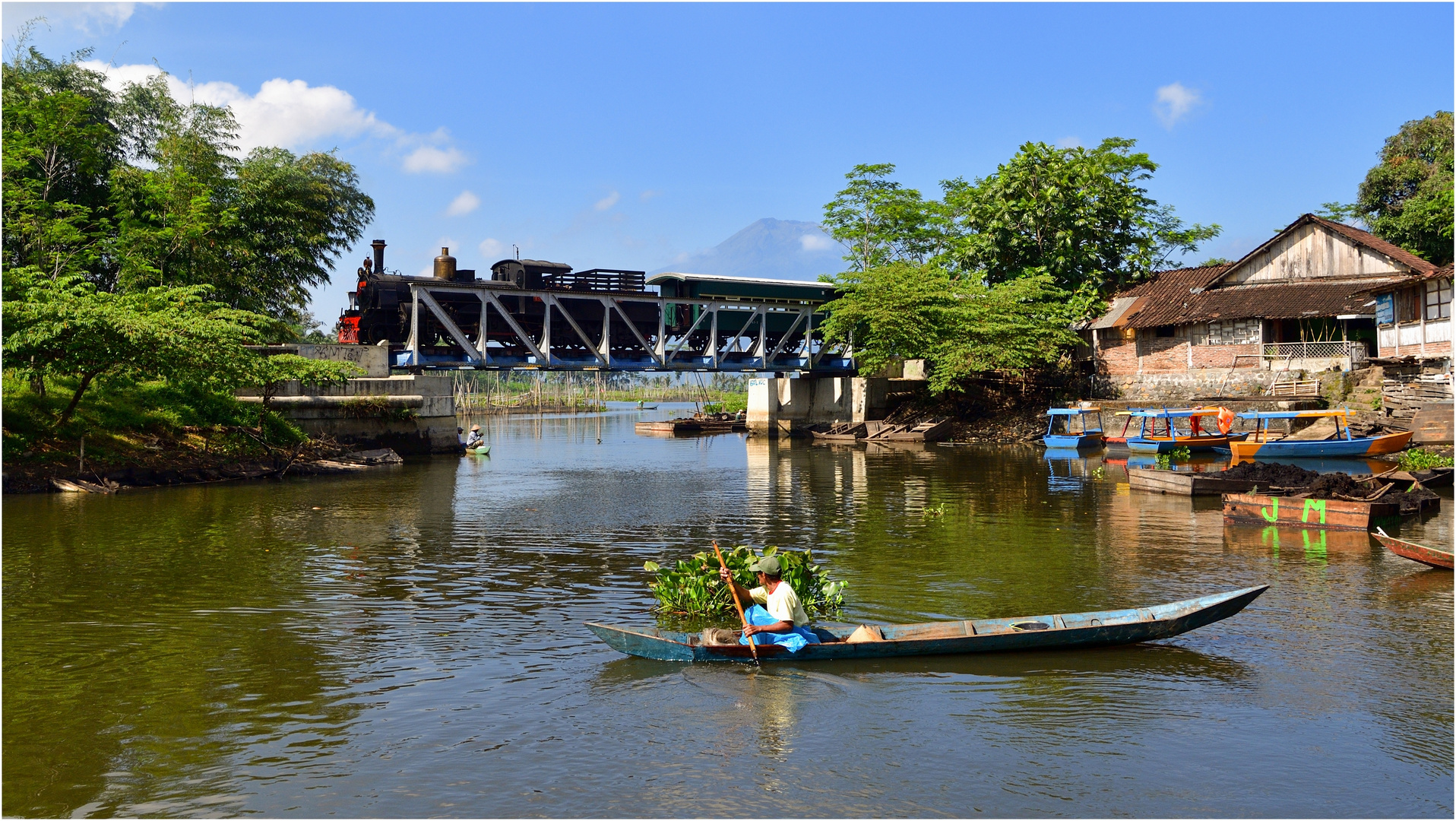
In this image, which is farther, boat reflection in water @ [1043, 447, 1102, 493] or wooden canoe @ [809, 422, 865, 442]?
wooden canoe @ [809, 422, 865, 442]

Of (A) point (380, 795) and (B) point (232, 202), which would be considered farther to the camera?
(B) point (232, 202)

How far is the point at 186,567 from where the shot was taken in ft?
46.8

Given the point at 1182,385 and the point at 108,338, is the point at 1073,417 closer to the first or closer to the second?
the point at 1182,385

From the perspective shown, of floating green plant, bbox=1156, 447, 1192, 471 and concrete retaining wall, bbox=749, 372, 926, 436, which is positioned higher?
concrete retaining wall, bbox=749, 372, 926, 436

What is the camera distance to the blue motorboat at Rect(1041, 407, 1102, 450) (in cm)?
3575

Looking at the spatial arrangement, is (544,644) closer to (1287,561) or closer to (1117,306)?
(1287,561)

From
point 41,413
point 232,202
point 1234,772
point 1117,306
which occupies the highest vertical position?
point 232,202

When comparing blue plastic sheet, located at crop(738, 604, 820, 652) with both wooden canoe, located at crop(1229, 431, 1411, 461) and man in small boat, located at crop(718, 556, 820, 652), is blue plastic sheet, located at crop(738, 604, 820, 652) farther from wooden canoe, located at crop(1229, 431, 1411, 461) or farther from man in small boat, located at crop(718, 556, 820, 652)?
wooden canoe, located at crop(1229, 431, 1411, 461)

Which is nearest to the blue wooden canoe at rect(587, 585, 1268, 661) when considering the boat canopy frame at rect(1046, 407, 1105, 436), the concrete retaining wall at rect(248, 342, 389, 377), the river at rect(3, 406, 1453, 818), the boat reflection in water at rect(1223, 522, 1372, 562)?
the river at rect(3, 406, 1453, 818)

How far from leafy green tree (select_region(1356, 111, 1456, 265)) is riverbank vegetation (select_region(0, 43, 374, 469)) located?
1595 inches

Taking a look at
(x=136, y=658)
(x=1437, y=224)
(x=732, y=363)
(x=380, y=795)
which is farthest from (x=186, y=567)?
(x=1437, y=224)

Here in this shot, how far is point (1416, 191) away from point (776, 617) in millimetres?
45702

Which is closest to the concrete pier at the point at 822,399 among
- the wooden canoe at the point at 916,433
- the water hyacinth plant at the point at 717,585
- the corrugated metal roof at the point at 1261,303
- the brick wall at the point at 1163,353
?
the wooden canoe at the point at 916,433

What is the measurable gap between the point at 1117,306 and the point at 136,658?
42668 millimetres
